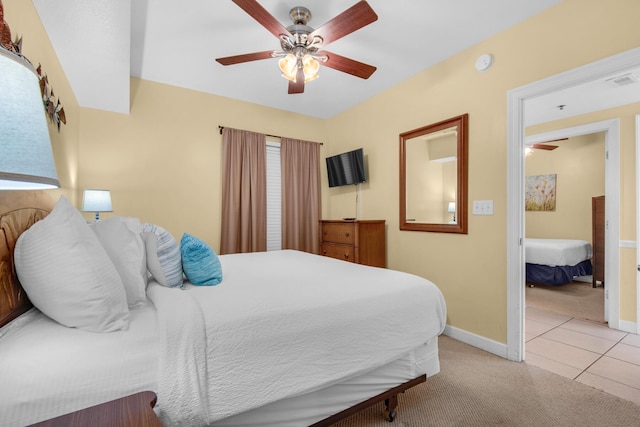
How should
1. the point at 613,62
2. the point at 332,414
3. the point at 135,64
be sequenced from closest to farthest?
the point at 332,414
the point at 613,62
the point at 135,64

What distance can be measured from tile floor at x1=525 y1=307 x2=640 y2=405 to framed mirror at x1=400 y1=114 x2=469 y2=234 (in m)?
1.21

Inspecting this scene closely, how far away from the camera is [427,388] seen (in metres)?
1.94

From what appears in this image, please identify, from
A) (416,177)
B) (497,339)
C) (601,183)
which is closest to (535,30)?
(416,177)

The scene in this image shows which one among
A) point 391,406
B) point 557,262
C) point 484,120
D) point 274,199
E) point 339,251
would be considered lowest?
point 391,406

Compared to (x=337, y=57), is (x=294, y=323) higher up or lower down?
lower down

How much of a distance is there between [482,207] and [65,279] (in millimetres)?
2817

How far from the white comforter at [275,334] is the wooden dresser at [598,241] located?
443cm

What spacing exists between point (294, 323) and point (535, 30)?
2.78m

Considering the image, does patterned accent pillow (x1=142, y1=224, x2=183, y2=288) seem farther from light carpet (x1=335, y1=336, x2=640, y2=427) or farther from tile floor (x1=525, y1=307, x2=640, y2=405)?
tile floor (x1=525, y1=307, x2=640, y2=405)

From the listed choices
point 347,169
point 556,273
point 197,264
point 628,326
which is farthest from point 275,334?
point 556,273

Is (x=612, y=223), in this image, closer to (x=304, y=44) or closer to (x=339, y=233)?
(x=339, y=233)

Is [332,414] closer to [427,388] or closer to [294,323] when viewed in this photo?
[294,323]

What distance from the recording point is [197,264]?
5.34 ft

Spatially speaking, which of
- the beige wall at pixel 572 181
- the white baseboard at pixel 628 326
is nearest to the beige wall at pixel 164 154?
the white baseboard at pixel 628 326
